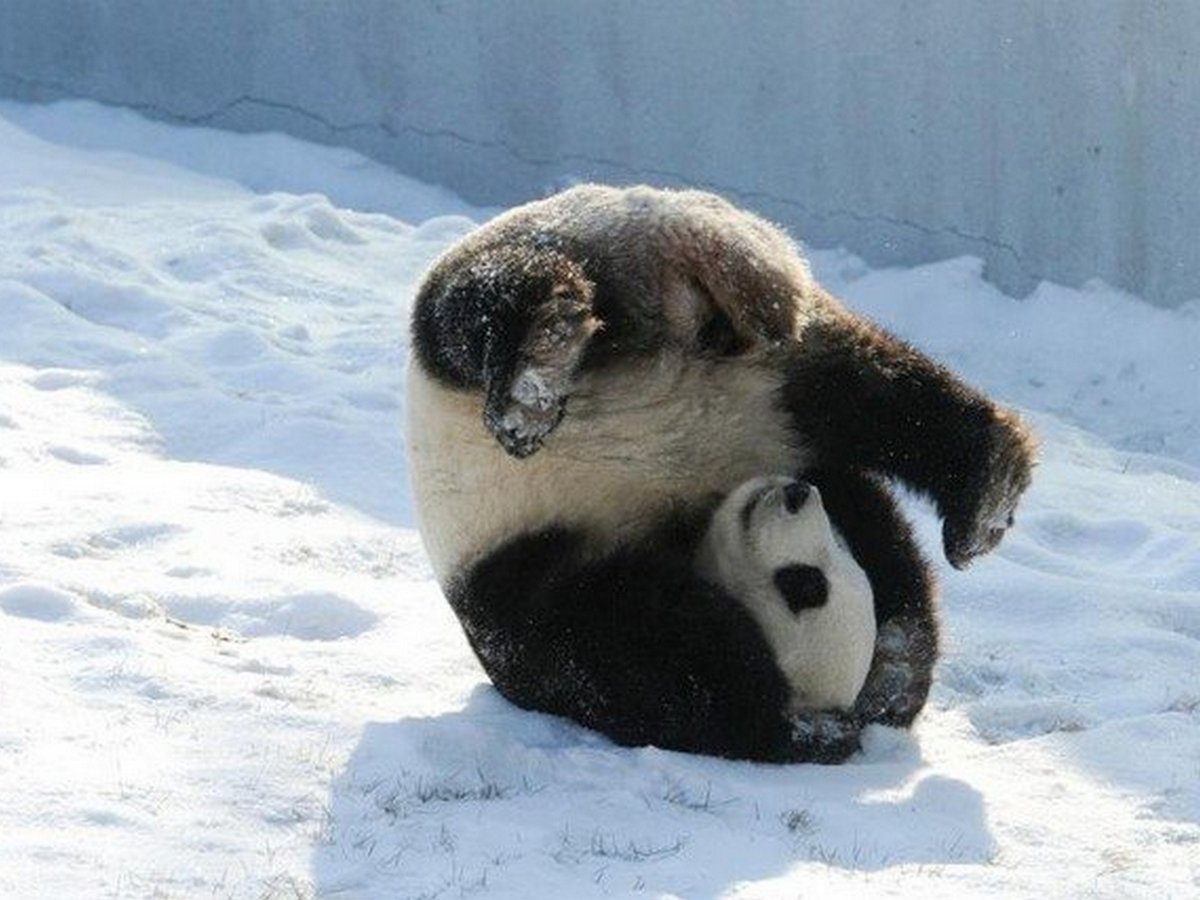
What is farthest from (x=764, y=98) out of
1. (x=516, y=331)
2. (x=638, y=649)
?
(x=516, y=331)

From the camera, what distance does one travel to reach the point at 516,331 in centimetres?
487

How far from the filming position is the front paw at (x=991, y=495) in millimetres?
5785

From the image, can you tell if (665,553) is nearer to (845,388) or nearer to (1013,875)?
(845,388)

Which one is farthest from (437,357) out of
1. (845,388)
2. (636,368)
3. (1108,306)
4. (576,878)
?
(1108,306)

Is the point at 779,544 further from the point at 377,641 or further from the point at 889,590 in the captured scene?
the point at 377,641

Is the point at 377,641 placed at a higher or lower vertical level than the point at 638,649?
lower

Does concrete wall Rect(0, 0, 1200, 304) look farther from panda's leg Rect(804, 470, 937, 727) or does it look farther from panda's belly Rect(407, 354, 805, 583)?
panda's belly Rect(407, 354, 805, 583)

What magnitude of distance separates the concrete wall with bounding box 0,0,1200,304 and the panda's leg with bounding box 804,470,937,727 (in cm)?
469

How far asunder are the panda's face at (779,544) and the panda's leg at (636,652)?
0.09 m

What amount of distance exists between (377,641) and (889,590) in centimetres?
128

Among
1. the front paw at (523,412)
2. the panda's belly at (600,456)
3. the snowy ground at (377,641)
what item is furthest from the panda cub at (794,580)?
the front paw at (523,412)

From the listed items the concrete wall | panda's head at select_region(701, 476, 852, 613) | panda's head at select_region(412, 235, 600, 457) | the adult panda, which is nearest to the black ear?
panda's head at select_region(701, 476, 852, 613)

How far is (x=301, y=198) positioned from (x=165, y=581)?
17.4 feet

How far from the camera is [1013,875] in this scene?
4609 millimetres
